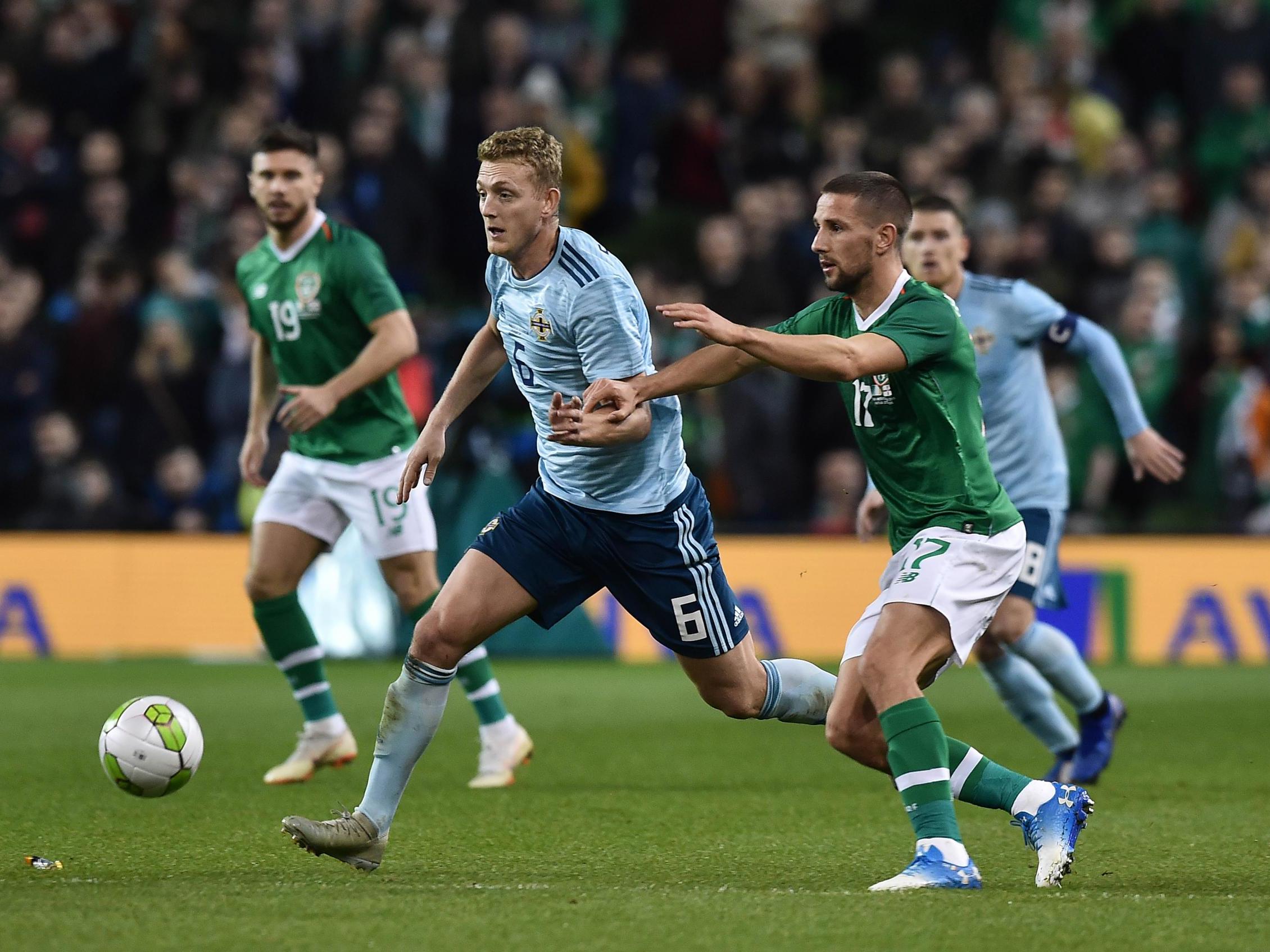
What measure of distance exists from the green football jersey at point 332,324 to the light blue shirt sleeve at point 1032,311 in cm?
264

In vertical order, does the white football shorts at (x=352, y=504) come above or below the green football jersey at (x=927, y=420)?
below

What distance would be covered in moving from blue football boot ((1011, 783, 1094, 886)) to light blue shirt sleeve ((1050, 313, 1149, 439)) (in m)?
2.69

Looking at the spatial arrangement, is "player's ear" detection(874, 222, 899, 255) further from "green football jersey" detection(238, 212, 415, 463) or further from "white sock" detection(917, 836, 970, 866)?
"green football jersey" detection(238, 212, 415, 463)

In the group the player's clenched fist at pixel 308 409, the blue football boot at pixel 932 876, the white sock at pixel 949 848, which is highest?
the player's clenched fist at pixel 308 409

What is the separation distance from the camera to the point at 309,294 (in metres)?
8.16

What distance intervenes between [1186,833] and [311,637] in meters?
3.79

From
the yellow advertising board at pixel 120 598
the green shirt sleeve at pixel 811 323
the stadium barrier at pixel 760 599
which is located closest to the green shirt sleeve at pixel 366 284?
the green shirt sleeve at pixel 811 323

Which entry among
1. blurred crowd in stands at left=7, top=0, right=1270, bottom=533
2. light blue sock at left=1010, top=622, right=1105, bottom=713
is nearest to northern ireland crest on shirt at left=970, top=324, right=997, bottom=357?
light blue sock at left=1010, top=622, right=1105, bottom=713

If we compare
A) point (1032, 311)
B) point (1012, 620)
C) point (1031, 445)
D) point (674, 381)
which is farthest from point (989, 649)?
point (674, 381)

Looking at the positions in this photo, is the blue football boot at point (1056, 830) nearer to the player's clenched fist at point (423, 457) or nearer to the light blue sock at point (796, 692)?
the light blue sock at point (796, 692)

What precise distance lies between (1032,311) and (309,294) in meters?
3.10

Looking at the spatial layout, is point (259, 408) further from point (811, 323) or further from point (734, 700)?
point (811, 323)

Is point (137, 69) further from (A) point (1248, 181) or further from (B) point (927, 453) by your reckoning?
(B) point (927, 453)

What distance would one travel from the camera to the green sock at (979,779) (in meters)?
5.85
